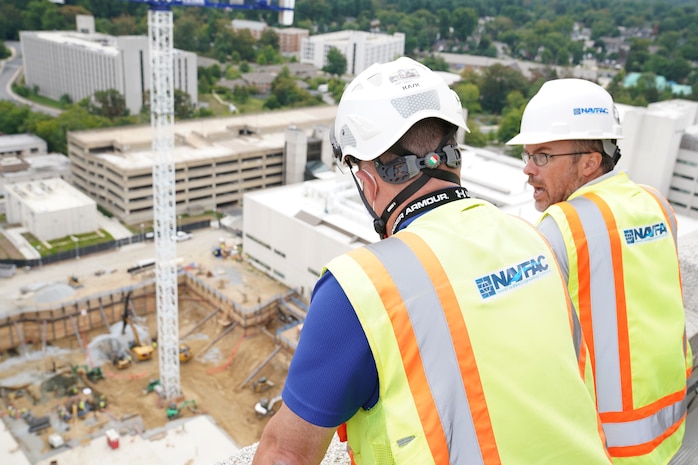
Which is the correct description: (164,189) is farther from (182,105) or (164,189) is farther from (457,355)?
(182,105)

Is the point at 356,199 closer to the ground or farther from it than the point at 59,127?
farther from it

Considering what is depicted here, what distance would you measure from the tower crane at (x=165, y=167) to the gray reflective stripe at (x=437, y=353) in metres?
15.6

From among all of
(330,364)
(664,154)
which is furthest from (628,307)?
(664,154)

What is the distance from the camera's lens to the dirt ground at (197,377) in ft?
60.7

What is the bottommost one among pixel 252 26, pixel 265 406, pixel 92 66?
pixel 265 406

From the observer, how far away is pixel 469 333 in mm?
1702

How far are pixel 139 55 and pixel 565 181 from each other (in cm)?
4326

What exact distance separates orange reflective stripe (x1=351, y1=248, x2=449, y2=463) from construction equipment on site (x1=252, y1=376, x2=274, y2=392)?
19029 millimetres

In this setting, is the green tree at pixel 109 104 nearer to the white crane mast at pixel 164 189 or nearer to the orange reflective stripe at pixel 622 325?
the white crane mast at pixel 164 189

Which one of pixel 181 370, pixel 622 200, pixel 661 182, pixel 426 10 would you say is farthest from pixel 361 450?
pixel 426 10

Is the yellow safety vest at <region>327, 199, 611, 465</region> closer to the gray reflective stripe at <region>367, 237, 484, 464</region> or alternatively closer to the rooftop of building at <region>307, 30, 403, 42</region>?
the gray reflective stripe at <region>367, 237, 484, 464</region>

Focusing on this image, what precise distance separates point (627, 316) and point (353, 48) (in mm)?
64182

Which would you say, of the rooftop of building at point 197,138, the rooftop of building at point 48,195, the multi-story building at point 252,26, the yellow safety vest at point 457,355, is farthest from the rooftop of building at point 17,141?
the yellow safety vest at point 457,355

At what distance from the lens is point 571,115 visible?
3.23 meters
